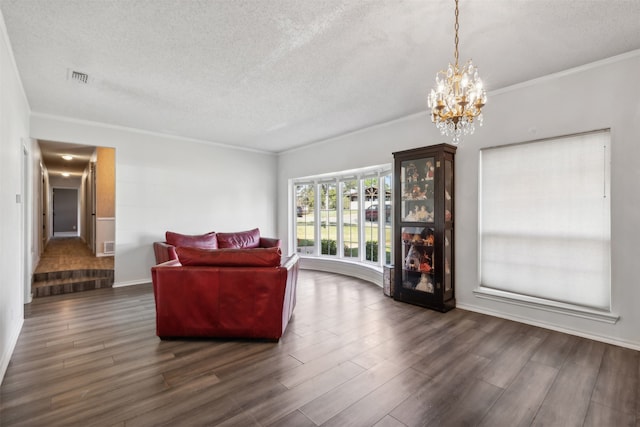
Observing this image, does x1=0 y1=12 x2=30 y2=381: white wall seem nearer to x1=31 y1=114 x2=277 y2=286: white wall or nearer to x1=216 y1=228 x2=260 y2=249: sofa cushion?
x1=31 y1=114 x2=277 y2=286: white wall

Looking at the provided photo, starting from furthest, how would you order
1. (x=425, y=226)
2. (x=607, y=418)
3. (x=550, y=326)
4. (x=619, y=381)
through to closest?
(x=425, y=226), (x=550, y=326), (x=619, y=381), (x=607, y=418)

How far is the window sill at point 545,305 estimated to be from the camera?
9.82 ft

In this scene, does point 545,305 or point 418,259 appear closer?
point 545,305

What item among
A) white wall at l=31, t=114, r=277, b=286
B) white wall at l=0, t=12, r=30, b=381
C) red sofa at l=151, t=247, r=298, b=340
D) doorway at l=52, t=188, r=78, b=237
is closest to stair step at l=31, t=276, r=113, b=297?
white wall at l=31, t=114, r=277, b=286

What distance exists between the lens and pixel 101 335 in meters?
3.14

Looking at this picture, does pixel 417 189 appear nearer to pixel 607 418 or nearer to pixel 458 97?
pixel 458 97

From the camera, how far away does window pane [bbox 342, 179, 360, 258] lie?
617 centimetres

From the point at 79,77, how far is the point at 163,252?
8.62ft

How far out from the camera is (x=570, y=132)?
3.21 m

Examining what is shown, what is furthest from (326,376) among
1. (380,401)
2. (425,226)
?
(425,226)

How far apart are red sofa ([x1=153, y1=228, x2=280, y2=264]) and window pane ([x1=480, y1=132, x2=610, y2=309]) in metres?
3.85

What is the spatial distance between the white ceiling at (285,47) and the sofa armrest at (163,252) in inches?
81.0

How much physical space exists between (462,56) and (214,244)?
4.69m

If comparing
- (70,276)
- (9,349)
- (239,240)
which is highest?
(239,240)
